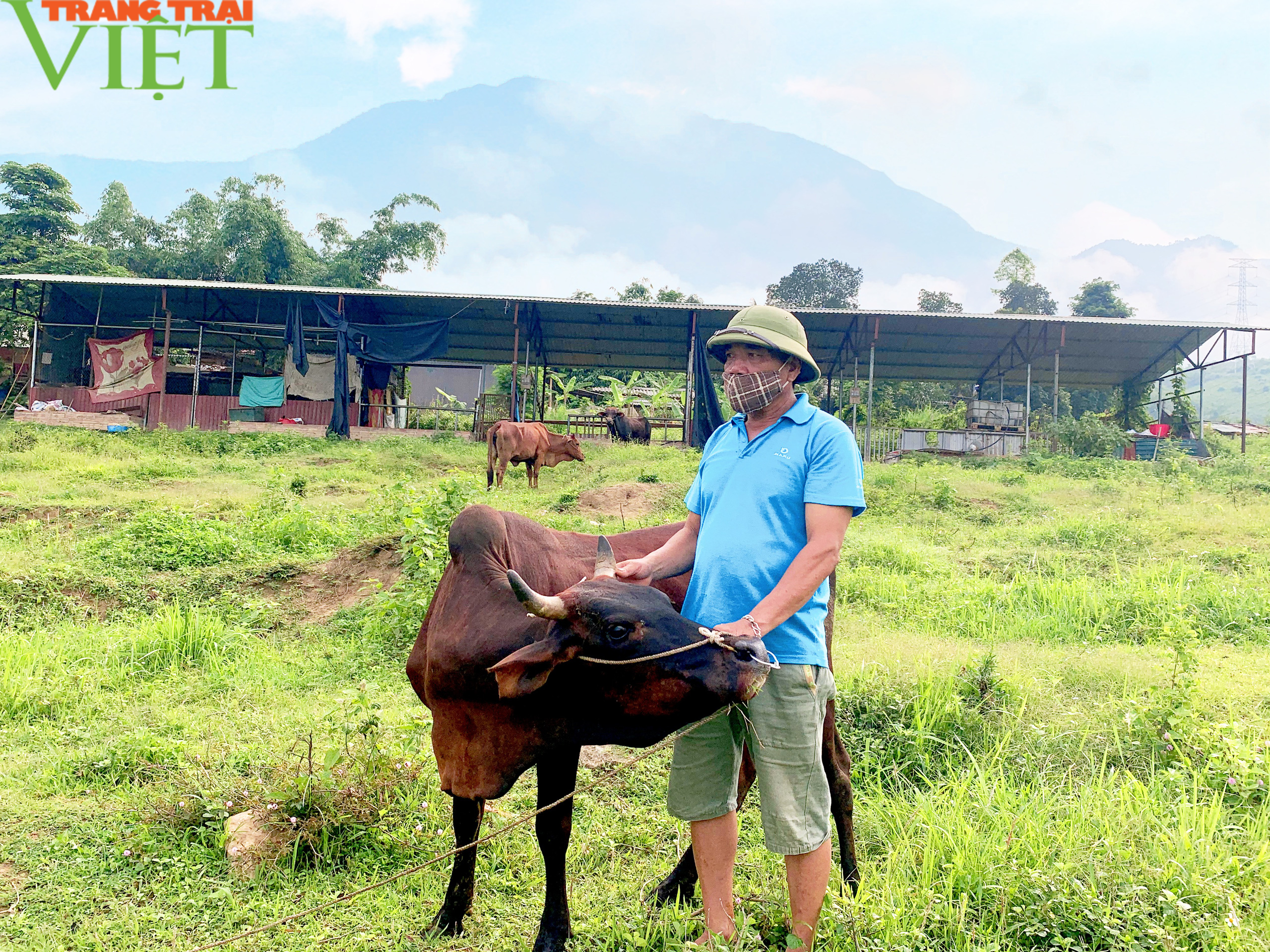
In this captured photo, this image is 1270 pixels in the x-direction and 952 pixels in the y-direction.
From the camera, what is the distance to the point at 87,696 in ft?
16.2

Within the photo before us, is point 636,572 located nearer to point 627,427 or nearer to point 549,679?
point 549,679

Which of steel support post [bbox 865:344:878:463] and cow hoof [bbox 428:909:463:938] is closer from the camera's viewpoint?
cow hoof [bbox 428:909:463:938]

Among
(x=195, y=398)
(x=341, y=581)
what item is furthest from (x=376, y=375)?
(x=341, y=581)

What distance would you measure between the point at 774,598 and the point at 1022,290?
3841 cm

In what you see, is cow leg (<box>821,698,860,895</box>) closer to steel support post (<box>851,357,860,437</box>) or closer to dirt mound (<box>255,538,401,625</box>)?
dirt mound (<box>255,538,401,625</box>)

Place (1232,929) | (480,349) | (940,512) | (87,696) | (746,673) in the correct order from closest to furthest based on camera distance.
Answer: (746,673)
(1232,929)
(87,696)
(940,512)
(480,349)

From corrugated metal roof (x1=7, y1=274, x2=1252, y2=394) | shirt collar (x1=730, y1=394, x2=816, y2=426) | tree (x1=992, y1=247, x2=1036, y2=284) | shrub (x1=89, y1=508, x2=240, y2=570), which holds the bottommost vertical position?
shrub (x1=89, y1=508, x2=240, y2=570)

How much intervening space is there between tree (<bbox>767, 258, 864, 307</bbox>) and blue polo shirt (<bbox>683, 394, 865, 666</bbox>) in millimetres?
35831

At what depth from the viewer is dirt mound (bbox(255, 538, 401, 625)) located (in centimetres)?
682

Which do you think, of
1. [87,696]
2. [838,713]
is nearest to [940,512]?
[838,713]

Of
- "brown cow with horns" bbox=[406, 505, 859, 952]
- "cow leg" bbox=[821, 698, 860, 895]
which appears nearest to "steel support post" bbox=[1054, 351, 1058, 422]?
"cow leg" bbox=[821, 698, 860, 895]

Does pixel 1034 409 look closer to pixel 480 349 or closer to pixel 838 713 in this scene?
pixel 480 349

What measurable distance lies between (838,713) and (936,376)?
2221cm

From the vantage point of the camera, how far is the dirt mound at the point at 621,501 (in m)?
11.2
